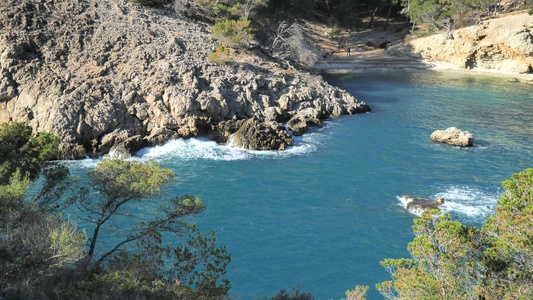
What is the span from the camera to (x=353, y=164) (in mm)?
40031

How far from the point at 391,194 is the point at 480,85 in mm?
47584

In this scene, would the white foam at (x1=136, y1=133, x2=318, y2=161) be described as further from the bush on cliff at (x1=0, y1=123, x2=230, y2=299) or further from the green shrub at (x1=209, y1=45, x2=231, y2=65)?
the bush on cliff at (x1=0, y1=123, x2=230, y2=299)

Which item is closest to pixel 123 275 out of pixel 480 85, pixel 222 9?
pixel 222 9

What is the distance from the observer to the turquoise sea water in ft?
84.4

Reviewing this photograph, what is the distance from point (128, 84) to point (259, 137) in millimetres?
15695

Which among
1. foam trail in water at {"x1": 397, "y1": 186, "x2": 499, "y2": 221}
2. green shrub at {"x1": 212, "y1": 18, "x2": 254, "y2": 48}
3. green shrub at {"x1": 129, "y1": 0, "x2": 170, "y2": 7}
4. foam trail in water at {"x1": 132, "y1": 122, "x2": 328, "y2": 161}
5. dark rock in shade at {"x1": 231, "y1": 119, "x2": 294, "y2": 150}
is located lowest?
foam trail in water at {"x1": 397, "y1": 186, "x2": 499, "y2": 221}

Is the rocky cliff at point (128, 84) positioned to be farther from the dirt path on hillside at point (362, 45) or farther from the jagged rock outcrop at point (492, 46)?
the jagged rock outcrop at point (492, 46)

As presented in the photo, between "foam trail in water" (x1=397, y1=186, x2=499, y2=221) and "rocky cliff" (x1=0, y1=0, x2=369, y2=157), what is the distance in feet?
55.1

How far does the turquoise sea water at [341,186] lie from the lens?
25734 mm

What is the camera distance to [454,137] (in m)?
44.6

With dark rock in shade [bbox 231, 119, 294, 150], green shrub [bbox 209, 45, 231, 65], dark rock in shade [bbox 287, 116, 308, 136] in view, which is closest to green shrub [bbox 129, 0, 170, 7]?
green shrub [bbox 209, 45, 231, 65]

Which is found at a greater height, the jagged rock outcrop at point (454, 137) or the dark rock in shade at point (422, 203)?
the jagged rock outcrop at point (454, 137)

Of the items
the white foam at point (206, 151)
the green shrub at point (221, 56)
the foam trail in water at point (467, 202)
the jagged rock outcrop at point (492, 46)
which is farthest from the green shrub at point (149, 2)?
the jagged rock outcrop at point (492, 46)

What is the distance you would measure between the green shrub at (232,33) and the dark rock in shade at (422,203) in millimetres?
34213
